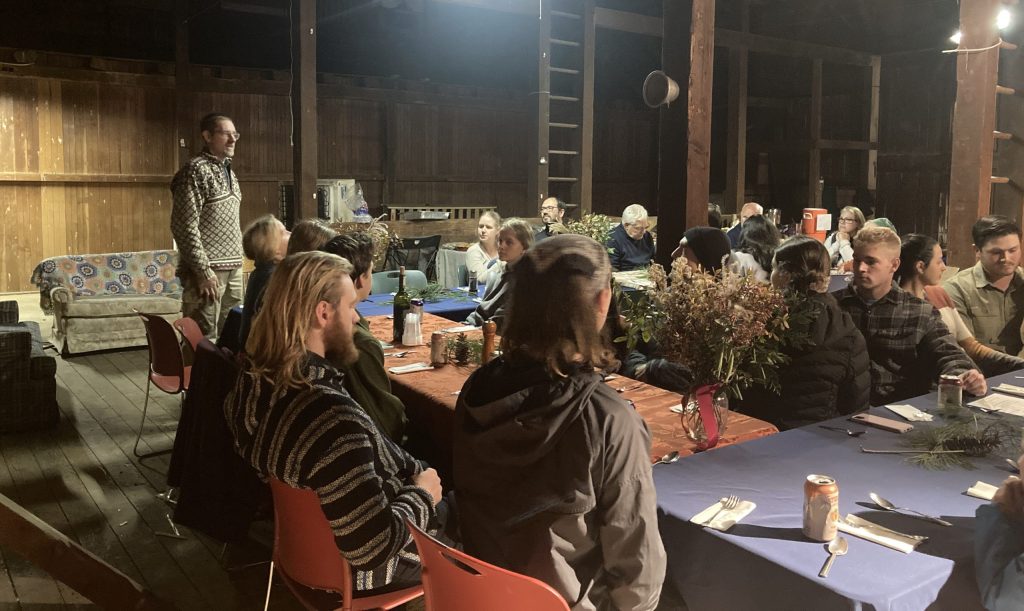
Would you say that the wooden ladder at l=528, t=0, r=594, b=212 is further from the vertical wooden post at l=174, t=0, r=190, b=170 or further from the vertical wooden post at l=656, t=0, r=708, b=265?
the vertical wooden post at l=656, t=0, r=708, b=265

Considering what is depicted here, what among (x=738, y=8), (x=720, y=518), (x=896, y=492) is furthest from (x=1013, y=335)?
(x=738, y=8)

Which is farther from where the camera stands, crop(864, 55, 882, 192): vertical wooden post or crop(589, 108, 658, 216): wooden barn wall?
crop(589, 108, 658, 216): wooden barn wall

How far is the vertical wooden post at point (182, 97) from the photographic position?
416 inches

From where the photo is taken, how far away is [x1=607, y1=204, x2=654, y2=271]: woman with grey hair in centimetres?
784

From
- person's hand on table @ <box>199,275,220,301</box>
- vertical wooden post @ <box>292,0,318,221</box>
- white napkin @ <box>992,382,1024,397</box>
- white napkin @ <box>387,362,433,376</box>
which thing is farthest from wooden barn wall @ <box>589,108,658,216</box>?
white napkin @ <box>992,382,1024,397</box>

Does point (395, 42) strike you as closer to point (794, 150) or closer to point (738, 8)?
point (738, 8)

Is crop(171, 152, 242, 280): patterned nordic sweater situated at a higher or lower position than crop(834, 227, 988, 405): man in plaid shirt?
higher

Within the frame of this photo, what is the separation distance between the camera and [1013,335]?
14.0ft

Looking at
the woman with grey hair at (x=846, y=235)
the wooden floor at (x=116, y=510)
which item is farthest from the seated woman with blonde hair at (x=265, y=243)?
the woman with grey hair at (x=846, y=235)

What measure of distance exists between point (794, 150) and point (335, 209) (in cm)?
737

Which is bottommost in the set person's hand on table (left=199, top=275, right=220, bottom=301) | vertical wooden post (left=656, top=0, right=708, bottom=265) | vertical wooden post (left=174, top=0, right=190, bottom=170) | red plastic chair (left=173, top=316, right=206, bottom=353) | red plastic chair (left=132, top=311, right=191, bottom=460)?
red plastic chair (left=132, top=311, right=191, bottom=460)

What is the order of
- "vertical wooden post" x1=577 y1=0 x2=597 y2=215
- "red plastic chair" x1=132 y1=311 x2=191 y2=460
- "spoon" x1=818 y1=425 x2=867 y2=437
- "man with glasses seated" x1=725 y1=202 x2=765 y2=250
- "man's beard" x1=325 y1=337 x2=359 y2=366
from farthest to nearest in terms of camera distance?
"vertical wooden post" x1=577 y1=0 x2=597 y2=215 < "man with glasses seated" x1=725 y1=202 x2=765 y2=250 < "red plastic chair" x1=132 y1=311 x2=191 y2=460 < "spoon" x1=818 y1=425 x2=867 y2=437 < "man's beard" x1=325 y1=337 x2=359 y2=366

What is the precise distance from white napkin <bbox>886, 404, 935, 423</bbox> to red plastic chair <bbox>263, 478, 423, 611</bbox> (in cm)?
171

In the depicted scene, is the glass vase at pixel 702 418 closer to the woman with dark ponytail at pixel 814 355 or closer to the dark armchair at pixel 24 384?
the woman with dark ponytail at pixel 814 355
